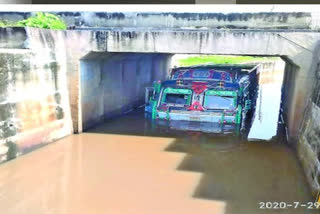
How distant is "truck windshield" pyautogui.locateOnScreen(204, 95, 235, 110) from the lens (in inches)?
467

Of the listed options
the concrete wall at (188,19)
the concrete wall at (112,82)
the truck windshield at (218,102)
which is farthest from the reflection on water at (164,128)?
the concrete wall at (188,19)

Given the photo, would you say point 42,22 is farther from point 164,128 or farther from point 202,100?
point 202,100

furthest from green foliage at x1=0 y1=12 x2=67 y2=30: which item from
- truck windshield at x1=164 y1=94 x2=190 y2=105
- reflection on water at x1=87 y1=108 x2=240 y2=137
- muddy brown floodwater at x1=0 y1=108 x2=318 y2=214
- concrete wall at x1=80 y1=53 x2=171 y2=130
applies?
truck windshield at x1=164 y1=94 x2=190 y2=105

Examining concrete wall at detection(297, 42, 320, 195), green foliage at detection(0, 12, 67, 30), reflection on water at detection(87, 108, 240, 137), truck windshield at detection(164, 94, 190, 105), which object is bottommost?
reflection on water at detection(87, 108, 240, 137)

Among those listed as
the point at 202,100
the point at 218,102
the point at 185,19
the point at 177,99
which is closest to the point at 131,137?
the point at 177,99

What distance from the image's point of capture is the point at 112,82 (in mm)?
12492

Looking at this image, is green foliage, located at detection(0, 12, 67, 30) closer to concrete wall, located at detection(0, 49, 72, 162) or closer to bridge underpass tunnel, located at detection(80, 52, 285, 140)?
concrete wall, located at detection(0, 49, 72, 162)

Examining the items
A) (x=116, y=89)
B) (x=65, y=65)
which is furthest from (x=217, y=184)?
(x=116, y=89)

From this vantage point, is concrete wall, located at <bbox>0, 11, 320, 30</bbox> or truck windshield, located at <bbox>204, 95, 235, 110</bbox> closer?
concrete wall, located at <bbox>0, 11, 320, 30</bbox>

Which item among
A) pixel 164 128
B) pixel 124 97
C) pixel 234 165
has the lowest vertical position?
pixel 164 128

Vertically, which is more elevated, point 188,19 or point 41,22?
point 188,19

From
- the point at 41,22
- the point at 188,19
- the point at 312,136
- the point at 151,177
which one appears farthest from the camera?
the point at 188,19

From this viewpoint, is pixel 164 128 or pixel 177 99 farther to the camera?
pixel 177 99

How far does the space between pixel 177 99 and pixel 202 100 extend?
97 centimetres
